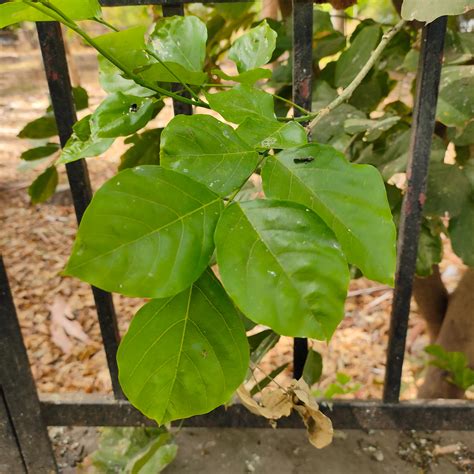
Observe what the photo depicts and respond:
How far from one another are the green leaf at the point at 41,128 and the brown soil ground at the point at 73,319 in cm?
22

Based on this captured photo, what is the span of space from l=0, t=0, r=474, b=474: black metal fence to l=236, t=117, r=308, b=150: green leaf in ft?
0.84

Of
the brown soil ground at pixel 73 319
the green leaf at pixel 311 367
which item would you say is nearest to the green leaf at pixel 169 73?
the green leaf at pixel 311 367

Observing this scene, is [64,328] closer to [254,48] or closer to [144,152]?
[144,152]

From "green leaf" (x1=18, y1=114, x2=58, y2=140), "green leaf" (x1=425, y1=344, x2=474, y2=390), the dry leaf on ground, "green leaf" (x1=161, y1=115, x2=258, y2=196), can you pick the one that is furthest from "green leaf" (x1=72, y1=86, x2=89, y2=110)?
the dry leaf on ground

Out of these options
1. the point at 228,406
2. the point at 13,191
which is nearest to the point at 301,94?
the point at 228,406

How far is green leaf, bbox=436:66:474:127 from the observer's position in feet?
2.54

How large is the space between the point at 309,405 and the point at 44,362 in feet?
5.18

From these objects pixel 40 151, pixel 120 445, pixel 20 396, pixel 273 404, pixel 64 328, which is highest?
pixel 40 151

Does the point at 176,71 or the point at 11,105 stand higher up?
the point at 176,71

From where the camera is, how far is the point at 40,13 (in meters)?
0.51

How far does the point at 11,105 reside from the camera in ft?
16.8

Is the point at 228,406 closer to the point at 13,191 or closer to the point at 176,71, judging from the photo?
the point at 176,71

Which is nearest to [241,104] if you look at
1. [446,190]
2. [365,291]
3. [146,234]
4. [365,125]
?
[146,234]

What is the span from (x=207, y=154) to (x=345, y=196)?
13cm
